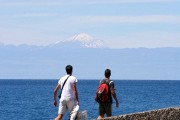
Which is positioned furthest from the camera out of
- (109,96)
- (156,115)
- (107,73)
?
(109,96)

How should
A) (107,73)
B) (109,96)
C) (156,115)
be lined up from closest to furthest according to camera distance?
(156,115) → (107,73) → (109,96)

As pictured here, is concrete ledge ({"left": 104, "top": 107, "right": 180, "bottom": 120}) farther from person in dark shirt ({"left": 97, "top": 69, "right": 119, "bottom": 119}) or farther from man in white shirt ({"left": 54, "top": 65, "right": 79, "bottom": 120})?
man in white shirt ({"left": 54, "top": 65, "right": 79, "bottom": 120})

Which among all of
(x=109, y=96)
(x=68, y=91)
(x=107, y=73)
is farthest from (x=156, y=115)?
(x=68, y=91)

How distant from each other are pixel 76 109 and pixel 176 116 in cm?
220

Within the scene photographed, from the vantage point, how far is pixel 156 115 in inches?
554

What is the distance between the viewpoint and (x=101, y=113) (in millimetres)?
15164

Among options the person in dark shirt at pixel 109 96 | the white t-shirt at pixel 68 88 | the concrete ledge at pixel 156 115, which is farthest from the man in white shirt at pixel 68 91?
the concrete ledge at pixel 156 115

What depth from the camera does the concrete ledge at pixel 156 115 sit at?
13639 mm

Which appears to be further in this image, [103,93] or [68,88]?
[103,93]

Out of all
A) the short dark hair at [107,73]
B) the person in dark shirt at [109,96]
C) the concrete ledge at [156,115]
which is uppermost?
the short dark hair at [107,73]

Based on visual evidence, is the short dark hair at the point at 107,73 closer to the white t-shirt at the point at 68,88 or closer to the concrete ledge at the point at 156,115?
the white t-shirt at the point at 68,88

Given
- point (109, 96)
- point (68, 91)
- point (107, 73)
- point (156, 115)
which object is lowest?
point (156, 115)

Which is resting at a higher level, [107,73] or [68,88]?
[107,73]

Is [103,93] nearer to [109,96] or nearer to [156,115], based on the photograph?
[109,96]
